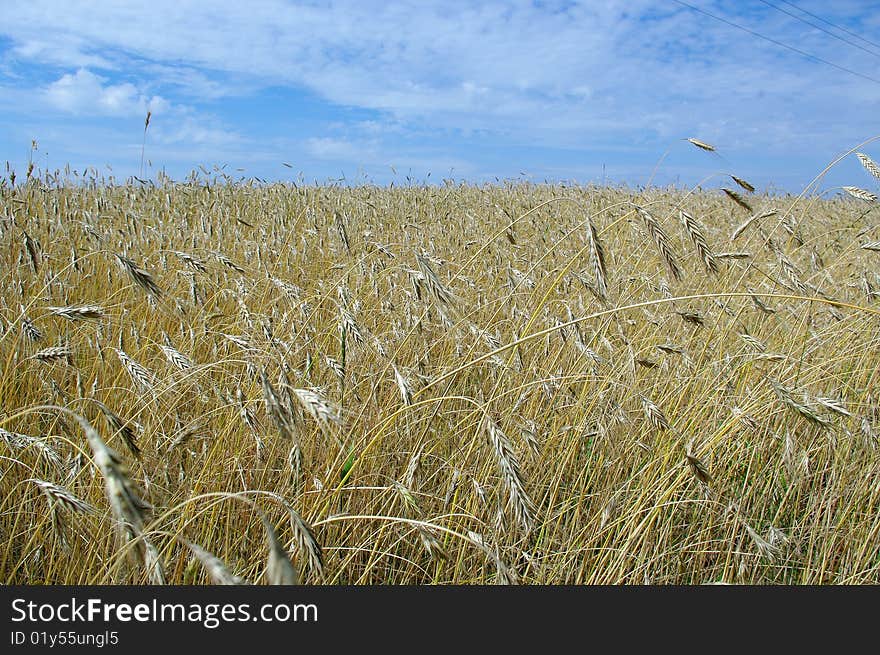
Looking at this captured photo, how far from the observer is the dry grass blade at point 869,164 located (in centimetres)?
297

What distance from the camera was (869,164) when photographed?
9.89ft

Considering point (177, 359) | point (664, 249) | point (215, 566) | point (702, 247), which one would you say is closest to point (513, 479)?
point (215, 566)

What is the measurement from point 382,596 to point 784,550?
1433 millimetres

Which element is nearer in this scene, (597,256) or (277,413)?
(277,413)

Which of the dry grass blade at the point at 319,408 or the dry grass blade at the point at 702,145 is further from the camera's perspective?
the dry grass blade at the point at 702,145

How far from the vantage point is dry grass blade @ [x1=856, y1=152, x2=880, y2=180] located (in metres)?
2.97

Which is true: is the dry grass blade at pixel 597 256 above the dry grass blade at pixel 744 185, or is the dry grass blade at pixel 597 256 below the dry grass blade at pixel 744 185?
below

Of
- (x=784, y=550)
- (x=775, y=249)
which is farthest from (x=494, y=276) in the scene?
(x=784, y=550)

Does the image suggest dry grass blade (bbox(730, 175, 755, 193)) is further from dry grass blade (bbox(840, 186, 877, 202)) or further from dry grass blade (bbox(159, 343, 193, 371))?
dry grass blade (bbox(159, 343, 193, 371))

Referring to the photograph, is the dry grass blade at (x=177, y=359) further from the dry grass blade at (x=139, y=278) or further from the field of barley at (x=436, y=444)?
the dry grass blade at (x=139, y=278)

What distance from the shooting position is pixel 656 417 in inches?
68.2

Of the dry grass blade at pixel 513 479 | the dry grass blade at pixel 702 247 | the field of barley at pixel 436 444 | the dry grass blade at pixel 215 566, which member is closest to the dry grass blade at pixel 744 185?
the field of barley at pixel 436 444

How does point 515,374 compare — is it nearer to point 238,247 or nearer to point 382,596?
point 382,596

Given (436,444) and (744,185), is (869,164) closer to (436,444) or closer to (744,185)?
(744,185)
